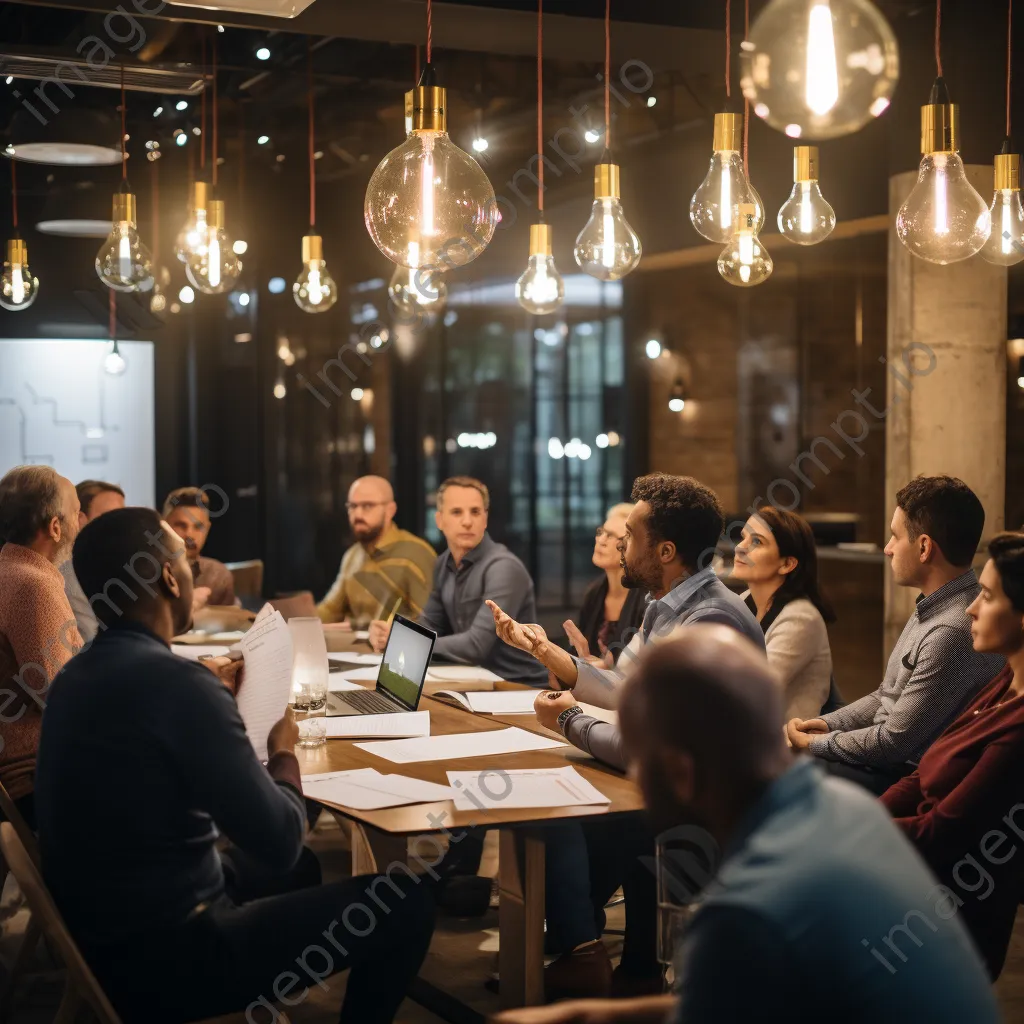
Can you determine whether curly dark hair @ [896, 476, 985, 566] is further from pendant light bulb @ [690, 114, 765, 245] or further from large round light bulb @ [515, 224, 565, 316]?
large round light bulb @ [515, 224, 565, 316]

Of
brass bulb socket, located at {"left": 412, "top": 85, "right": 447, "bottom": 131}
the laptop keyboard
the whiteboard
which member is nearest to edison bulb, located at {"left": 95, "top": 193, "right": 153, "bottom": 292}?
the laptop keyboard

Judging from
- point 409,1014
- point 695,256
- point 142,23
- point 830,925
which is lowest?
point 409,1014

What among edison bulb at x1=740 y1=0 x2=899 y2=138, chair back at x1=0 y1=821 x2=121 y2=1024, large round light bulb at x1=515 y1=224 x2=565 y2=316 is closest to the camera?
edison bulb at x1=740 y1=0 x2=899 y2=138

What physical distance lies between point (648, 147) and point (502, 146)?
1.01m

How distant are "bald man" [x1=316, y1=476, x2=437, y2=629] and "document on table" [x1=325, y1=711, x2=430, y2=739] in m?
2.32

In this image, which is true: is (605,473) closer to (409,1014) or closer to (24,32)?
(24,32)

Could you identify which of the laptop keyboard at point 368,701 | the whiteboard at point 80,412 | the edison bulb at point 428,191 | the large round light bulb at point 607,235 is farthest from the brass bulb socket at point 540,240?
the whiteboard at point 80,412

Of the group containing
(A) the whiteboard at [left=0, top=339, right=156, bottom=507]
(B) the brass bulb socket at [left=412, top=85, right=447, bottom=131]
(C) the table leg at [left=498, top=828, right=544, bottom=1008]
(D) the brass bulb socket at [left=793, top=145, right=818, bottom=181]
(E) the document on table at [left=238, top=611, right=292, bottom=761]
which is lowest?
(C) the table leg at [left=498, top=828, right=544, bottom=1008]

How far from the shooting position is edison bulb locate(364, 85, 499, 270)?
2957 mm

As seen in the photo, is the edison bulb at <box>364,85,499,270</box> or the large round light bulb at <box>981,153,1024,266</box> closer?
the edison bulb at <box>364,85,499,270</box>

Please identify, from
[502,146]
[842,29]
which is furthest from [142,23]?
[842,29]

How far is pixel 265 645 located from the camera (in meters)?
2.87

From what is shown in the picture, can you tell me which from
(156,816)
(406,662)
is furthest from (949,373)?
(156,816)

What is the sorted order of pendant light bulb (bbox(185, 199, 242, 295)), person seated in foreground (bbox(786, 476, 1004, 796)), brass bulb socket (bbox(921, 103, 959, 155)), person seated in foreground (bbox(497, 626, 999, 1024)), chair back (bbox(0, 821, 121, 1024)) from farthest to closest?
pendant light bulb (bbox(185, 199, 242, 295)), person seated in foreground (bbox(786, 476, 1004, 796)), brass bulb socket (bbox(921, 103, 959, 155)), chair back (bbox(0, 821, 121, 1024)), person seated in foreground (bbox(497, 626, 999, 1024))
